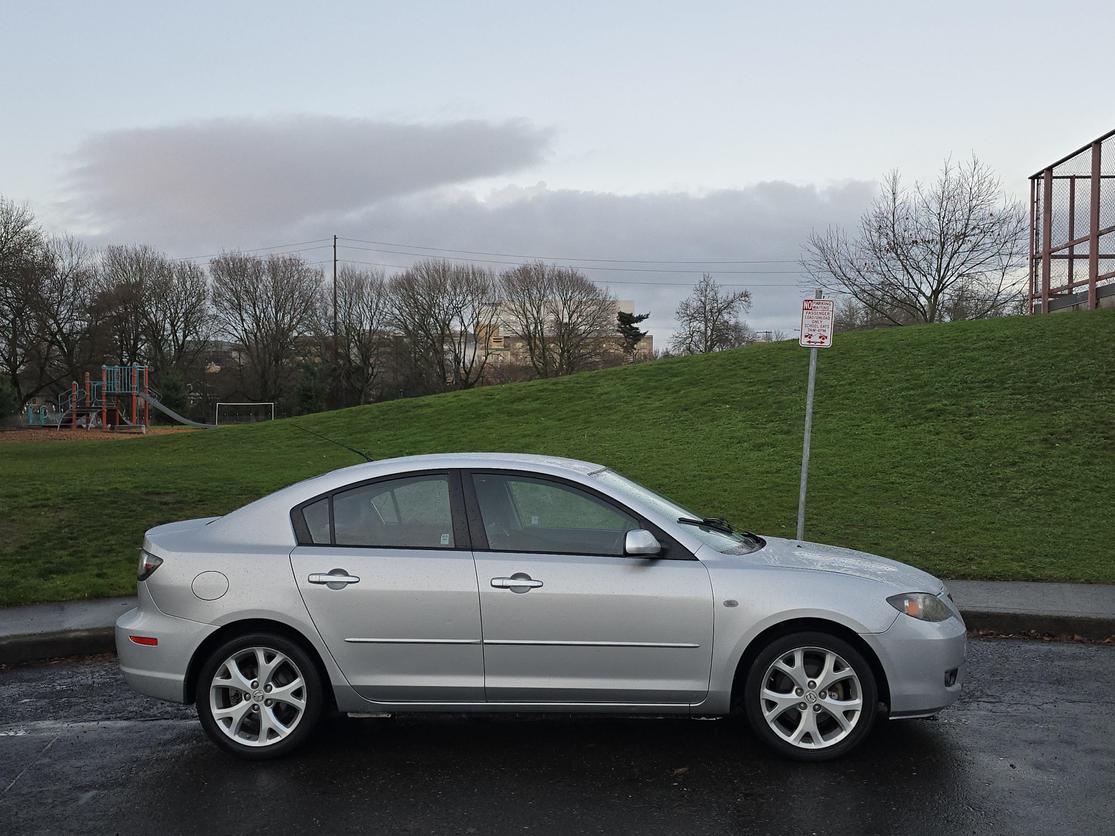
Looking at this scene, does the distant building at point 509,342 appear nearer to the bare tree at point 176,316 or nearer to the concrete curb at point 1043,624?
the bare tree at point 176,316

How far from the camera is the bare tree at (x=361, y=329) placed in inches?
2386

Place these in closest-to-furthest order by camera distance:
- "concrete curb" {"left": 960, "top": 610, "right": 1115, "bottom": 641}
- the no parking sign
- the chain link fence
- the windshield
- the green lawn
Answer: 1. the windshield
2. "concrete curb" {"left": 960, "top": 610, "right": 1115, "bottom": 641}
3. the no parking sign
4. the green lawn
5. the chain link fence

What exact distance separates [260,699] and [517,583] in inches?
55.9

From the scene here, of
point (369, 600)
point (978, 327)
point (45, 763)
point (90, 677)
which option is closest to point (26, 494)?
point (90, 677)

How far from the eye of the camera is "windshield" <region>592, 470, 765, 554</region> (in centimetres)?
512

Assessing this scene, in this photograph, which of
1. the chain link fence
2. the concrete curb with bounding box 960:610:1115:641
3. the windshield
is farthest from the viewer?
the chain link fence

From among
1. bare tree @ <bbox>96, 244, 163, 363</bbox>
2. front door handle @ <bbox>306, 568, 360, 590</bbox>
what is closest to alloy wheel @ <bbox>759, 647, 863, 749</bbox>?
front door handle @ <bbox>306, 568, 360, 590</bbox>

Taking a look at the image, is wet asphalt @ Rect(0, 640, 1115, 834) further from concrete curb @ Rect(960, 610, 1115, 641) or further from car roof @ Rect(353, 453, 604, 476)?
concrete curb @ Rect(960, 610, 1115, 641)

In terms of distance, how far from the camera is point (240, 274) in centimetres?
6075

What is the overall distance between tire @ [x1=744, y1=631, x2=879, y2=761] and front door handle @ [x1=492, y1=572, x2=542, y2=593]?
1145mm

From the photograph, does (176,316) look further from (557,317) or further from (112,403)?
(557,317)

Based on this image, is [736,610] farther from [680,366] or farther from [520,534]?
[680,366]

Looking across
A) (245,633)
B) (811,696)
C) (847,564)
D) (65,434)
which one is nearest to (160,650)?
(245,633)

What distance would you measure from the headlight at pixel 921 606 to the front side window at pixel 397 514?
7.31 ft
